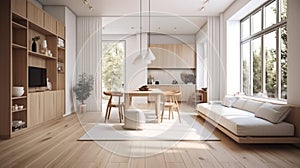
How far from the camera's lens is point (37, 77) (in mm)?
6242

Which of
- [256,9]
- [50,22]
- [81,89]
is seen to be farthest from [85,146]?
[256,9]

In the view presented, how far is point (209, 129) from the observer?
229 inches

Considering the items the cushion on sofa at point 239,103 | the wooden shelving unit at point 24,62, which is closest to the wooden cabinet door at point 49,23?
the wooden shelving unit at point 24,62

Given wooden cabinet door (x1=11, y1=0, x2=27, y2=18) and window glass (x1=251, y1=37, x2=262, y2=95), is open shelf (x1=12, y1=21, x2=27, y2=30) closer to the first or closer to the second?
wooden cabinet door (x1=11, y1=0, x2=27, y2=18)

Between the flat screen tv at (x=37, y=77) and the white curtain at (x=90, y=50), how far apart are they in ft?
7.95

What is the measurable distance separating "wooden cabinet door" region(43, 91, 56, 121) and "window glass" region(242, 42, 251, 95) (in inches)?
196

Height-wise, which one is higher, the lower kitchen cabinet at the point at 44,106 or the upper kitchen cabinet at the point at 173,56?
the upper kitchen cabinet at the point at 173,56

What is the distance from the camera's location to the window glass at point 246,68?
7537mm

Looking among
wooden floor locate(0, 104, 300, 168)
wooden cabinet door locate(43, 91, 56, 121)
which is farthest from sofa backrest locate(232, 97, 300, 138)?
wooden cabinet door locate(43, 91, 56, 121)

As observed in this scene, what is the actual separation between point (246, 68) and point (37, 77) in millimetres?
5341

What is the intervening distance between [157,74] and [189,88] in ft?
5.32

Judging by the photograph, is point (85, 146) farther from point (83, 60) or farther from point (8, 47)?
point (83, 60)

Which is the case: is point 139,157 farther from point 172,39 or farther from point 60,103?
point 172,39

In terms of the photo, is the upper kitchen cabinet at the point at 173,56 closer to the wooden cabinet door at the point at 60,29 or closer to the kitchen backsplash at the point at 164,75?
the kitchen backsplash at the point at 164,75
